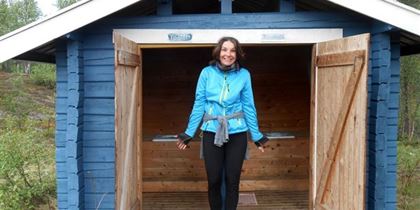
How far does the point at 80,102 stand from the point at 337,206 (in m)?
2.57

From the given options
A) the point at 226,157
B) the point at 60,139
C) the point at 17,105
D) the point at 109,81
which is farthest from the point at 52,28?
the point at 17,105

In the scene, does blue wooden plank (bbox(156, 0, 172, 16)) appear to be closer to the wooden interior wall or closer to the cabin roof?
the cabin roof

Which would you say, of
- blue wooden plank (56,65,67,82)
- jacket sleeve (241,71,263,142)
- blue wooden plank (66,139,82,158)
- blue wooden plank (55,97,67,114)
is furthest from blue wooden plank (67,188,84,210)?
jacket sleeve (241,71,263,142)

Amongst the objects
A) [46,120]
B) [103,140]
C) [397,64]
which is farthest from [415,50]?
[46,120]

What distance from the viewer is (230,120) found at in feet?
11.8

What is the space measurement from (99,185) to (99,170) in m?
0.15

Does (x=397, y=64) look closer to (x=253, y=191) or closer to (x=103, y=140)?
(x=253, y=191)

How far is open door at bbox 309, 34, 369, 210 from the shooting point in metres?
3.33

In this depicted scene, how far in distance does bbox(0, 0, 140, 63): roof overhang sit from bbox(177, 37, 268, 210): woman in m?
1.17

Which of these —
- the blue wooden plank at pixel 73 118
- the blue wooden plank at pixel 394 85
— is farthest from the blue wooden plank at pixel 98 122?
the blue wooden plank at pixel 394 85

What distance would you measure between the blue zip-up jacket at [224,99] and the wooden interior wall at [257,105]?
2.78 meters

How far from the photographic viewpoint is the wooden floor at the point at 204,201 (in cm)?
543

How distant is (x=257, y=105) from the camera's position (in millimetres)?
6629

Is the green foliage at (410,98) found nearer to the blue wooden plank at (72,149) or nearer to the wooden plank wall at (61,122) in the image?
the wooden plank wall at (61,122)
